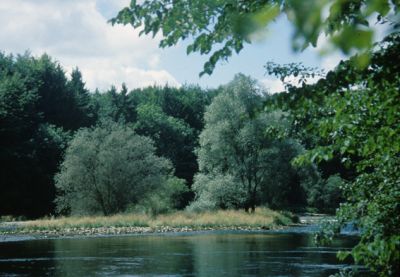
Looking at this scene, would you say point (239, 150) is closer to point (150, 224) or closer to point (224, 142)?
point (224, 142)

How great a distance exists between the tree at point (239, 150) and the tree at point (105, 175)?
540cm

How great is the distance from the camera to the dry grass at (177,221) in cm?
4266

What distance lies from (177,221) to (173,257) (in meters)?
19.8

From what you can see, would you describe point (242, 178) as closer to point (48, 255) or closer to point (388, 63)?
point (48, 255)

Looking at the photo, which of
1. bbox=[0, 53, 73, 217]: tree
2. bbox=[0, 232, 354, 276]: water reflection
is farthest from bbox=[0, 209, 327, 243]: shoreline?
bbox=[0, 53, 73, 217]: tree

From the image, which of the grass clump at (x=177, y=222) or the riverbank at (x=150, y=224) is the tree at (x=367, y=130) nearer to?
the riverbank at (x=150, y=224)

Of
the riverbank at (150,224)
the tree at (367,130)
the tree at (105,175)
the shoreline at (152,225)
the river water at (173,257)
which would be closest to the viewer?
the tree at (367,130)

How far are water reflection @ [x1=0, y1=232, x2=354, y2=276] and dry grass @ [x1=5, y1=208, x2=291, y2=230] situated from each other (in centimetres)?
862

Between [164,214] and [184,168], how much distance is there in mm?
34357

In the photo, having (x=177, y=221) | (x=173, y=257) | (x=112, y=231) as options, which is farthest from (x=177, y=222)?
(x=173, y=257)

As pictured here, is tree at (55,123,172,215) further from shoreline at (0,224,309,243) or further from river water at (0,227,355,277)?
river water at (0,227,355,277)

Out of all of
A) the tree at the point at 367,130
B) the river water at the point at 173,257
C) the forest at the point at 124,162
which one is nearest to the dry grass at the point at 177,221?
the forest at the point at 124,162

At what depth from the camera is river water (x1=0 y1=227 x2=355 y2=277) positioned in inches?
770

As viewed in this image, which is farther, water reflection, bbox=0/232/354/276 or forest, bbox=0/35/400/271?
forest, bbox=0/35/400/271
